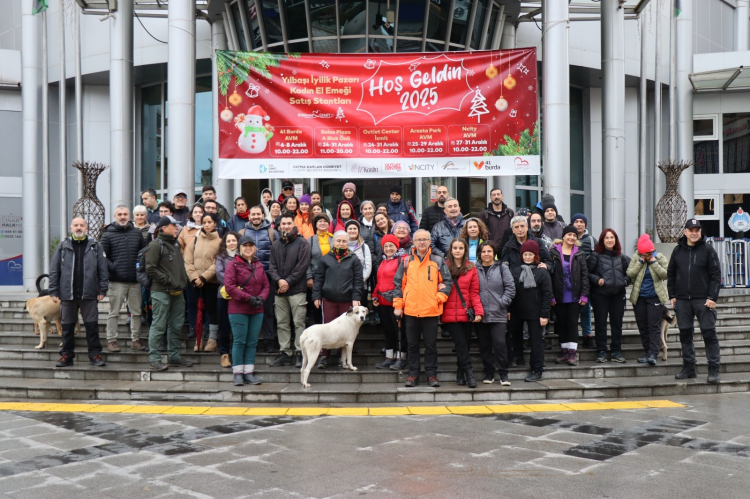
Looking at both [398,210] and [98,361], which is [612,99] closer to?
[398,210]

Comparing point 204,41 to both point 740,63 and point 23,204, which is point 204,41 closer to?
point 23,204

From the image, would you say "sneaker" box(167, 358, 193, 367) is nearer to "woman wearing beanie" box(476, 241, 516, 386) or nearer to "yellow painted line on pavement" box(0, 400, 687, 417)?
"yellow painted line on pavement" box(0, 400, 687, 417)

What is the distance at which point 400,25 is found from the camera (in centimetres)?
1620

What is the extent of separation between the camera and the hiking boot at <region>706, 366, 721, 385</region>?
8.57 meters

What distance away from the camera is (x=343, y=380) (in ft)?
28.5

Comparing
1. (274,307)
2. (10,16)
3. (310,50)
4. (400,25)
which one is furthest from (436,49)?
(10,16)

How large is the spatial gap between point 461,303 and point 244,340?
9.26 feet

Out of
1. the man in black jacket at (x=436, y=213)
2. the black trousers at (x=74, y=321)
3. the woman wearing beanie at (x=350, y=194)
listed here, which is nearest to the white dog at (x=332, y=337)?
the woman wearing beanie at (x=350, y=194)

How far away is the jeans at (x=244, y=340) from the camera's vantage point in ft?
27.9

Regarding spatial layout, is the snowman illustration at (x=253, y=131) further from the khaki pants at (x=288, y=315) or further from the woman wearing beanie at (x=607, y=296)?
the woman wearing beanie at (x=607, y=296)

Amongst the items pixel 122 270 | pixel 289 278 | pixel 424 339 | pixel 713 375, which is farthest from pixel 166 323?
pixel 713 375

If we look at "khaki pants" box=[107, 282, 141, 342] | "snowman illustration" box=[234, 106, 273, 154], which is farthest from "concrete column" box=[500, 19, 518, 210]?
"khaki pants" box=[107, 282, 141, 342]

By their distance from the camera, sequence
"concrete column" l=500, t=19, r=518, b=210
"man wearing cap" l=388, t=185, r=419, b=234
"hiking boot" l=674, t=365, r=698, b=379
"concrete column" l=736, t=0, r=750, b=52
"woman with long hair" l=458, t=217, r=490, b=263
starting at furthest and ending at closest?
"concrete column" l=736, t=0, r=750, b=52, "concrete column" l=500, t=19, r=518, b=210, "man wearing cap" l=388, t=185, r=419, b=234, "woman with long hair" l=458, t=217, r=490, b=263, "hiking boot" l=674, t=365, r=698, b=379

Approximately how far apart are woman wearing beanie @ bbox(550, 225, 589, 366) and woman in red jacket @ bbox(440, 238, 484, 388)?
4.75 ft
